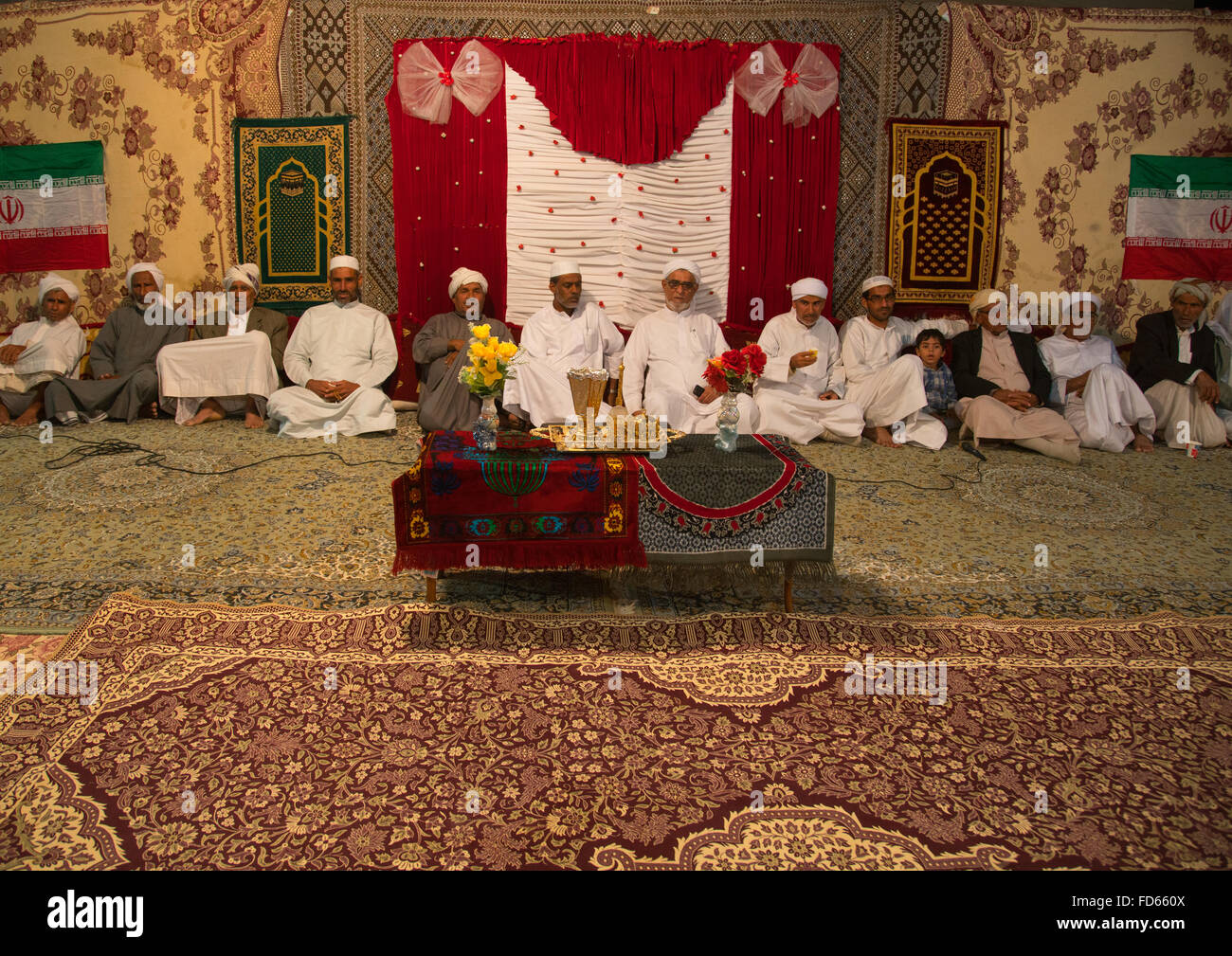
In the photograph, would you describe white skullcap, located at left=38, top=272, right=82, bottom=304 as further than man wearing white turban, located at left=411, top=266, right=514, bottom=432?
Yes

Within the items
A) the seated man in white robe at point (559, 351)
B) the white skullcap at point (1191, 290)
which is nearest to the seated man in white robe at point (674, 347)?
the seated man in white robe at point (559, 351)

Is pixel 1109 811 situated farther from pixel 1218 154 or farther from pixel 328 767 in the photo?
pixel 1218 154

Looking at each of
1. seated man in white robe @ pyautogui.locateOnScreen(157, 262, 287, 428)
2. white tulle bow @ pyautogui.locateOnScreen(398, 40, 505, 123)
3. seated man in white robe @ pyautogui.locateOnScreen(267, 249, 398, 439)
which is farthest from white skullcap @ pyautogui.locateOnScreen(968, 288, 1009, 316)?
seated man in white robe @ pyautogui.locateOnScreen(157, 262, 287, 428)

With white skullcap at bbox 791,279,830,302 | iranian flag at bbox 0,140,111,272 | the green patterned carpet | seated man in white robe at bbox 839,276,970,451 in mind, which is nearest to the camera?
the green patterned carpet

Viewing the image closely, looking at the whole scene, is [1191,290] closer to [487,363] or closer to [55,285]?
[487,363]

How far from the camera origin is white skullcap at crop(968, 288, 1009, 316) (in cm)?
580

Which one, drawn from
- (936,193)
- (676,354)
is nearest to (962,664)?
(676,354)

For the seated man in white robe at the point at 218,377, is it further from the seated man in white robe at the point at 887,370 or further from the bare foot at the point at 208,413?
the seated man in white robe at the point at 887,370

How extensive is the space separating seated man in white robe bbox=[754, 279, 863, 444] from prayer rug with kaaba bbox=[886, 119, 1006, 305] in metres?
0.78

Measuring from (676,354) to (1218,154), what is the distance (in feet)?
13.7

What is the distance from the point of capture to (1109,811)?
200 cm

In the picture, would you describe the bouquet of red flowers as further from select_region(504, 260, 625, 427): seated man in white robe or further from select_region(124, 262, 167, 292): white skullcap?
select_region(124, 262, 167, 292): white skullcap

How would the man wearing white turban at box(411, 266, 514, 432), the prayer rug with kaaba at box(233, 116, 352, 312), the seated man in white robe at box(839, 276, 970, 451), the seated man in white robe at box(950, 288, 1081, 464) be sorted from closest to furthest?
the seated man in white robe at box(950, 288, 1081, 464) → the seated man in white robe at box(839, 276, 970, 451) → the man wearing white turban at box(411, 266, 514, 432) → the prayer rug with kaaba at box(233, 116, 352, 312)

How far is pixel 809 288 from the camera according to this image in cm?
571
